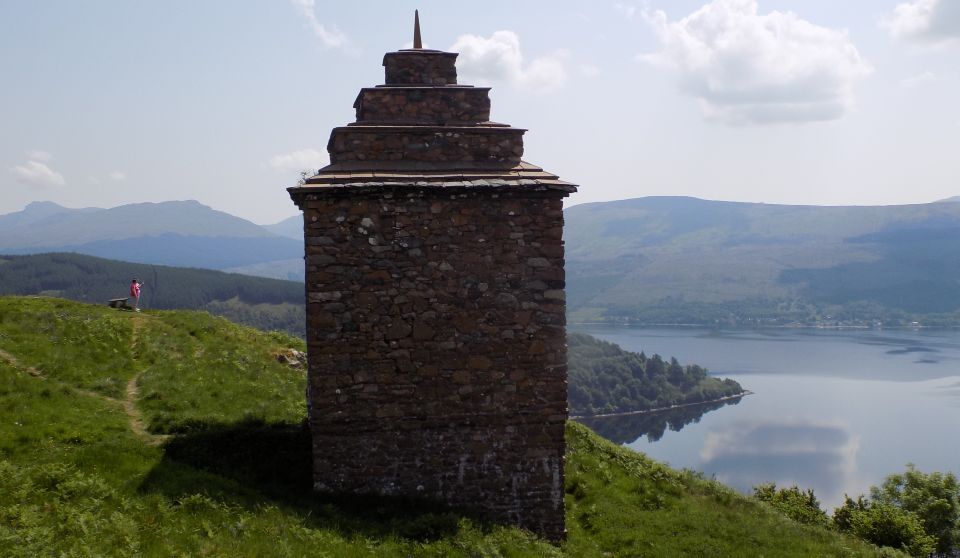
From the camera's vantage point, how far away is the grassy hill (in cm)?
955

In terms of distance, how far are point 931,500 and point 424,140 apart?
2428 centimetres

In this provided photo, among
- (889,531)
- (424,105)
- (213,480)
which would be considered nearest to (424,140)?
(424,105)

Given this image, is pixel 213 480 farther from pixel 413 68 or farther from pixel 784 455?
pixel 784 455

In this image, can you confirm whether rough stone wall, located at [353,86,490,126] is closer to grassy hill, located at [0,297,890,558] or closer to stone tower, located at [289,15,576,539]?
stone tower, located at [289,15,576,539]

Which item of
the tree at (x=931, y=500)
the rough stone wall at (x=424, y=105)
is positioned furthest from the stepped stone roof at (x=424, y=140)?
the tree at (x=931, y=500)

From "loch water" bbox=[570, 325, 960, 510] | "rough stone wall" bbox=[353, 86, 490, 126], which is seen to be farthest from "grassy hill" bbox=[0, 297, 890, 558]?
"loch water" bbox=[570, 325, 960, 510]

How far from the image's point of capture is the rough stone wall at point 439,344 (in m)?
11.8

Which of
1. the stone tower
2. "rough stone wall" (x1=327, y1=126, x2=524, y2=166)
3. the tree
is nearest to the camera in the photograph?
the stone tower

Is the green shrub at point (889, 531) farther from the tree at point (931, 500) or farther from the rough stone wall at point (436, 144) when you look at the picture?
the rough stone wall at point (436, 144)

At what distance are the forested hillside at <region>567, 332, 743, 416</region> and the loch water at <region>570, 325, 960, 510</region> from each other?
4.75m

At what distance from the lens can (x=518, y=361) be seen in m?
12.3

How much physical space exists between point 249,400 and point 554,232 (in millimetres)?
9449

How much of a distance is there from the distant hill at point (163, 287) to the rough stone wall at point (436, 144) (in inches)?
5137

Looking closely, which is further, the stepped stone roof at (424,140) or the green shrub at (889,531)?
the green shrub at (889,531)
